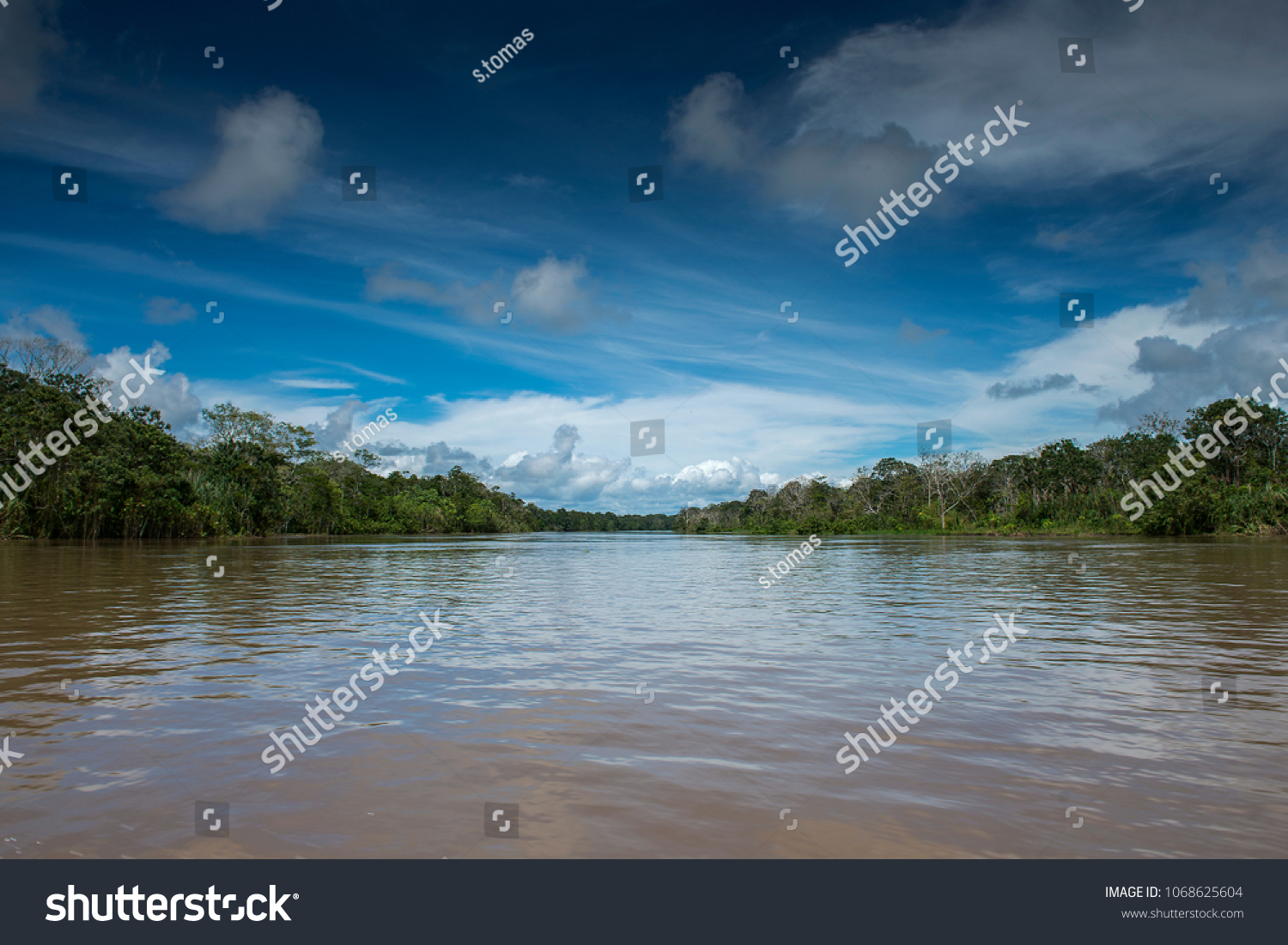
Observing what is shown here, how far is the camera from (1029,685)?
7.86 metres

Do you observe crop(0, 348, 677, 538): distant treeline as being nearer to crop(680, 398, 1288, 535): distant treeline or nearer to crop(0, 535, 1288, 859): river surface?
crop(0, 535, 1288, 859): river surface

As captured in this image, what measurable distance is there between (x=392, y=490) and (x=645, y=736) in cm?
13074

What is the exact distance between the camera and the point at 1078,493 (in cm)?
9056

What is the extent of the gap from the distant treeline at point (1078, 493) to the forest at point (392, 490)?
19cm

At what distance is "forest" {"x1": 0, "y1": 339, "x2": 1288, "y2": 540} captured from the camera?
177ft

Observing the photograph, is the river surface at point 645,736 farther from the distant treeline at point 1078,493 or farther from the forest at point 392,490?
the distant treeline at point 1078,493

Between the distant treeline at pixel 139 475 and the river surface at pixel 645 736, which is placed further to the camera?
the distant treeline at pixel 139 475

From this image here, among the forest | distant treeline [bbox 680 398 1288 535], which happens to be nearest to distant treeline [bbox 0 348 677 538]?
the forest

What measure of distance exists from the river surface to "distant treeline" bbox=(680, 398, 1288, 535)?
5976cm

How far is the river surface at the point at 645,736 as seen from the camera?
161 inches

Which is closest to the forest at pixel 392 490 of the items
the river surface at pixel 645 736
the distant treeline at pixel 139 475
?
the distant treeline at pixel 139 475

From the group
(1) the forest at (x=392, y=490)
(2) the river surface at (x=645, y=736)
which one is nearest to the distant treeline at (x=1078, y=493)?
(1) the forest at (x=392, y=490)
